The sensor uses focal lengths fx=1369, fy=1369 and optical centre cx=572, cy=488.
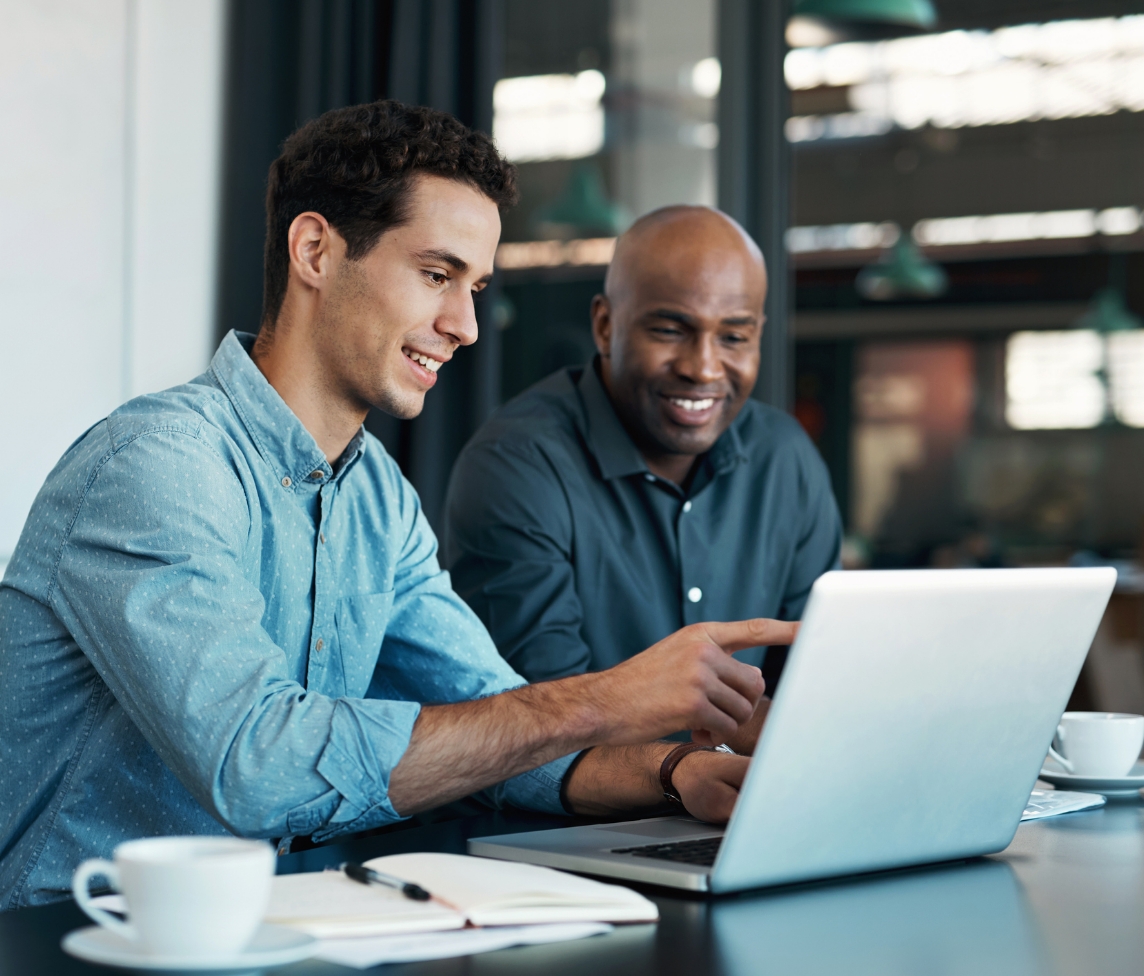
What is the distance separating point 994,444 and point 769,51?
7.91 meters

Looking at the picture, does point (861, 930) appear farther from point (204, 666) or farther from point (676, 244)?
point (676, 244)

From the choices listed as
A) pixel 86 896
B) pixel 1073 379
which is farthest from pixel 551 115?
pixel 1073 379

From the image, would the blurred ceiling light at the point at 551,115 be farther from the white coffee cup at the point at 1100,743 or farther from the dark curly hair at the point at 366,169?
the white coffee cup at the point at 1100,743

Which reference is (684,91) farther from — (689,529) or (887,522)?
(887,522)

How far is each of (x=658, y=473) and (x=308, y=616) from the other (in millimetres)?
921

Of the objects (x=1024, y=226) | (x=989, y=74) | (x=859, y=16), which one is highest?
(x=989, y=74)

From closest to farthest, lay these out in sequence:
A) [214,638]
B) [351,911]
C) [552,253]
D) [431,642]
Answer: [351,911]
[214,638]
[431,642]
[552,253]

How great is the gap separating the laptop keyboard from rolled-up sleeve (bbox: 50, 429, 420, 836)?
209 mm

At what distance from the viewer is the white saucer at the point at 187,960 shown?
0.72 m

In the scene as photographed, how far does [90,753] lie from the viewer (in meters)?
1.26

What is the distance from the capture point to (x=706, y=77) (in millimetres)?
3326

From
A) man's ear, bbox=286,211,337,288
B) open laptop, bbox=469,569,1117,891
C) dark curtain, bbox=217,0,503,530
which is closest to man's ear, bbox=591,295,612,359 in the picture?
dark curtain, bbox=217,0,503,530

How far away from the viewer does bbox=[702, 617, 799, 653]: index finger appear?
1.12 metres

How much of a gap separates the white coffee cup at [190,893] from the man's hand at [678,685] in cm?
47
